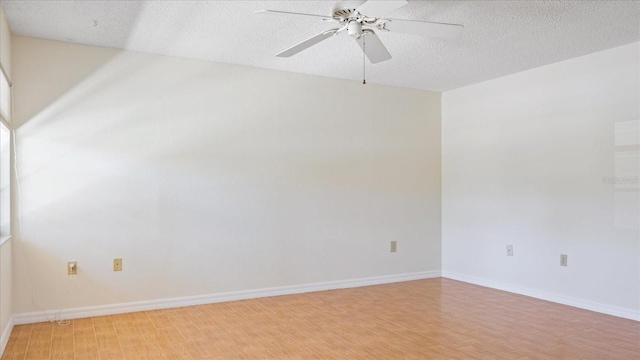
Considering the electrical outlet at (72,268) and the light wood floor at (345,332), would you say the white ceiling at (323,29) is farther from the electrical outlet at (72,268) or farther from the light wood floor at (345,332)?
the light wood floor at (345,332)

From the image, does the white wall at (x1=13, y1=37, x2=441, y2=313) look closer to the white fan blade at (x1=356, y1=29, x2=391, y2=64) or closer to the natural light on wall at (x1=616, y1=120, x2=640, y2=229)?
the white fan blade at (x1=356, y1=29, x2=391, y2=64)

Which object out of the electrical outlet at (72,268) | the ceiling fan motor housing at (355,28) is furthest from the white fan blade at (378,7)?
the electrical outlet at (72,268)

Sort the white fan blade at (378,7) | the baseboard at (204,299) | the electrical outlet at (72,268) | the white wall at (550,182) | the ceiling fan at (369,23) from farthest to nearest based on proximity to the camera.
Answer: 1. the white wall at (550,182)
2. the electrical outlet at (72,268)
3. the baseboard at (204,299)
4. the ceiling fan at (369,23)
5. the white fan blade at (378,7)

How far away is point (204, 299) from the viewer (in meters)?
4.10

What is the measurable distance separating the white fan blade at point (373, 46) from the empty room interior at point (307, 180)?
0.02 meters

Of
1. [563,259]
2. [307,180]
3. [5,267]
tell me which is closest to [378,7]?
[307,180]

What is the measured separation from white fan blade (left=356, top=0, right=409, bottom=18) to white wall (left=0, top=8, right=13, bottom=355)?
7.41 feet

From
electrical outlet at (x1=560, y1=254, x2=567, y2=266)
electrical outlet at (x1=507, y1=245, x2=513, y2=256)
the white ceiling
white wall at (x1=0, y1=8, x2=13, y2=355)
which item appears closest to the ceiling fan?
the white ceiling

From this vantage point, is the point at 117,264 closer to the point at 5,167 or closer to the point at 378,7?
the point at 5,167

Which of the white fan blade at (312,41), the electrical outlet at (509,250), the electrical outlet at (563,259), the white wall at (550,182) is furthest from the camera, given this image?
the electrical outlet at (509,250)

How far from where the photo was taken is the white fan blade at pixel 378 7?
231 centimetres

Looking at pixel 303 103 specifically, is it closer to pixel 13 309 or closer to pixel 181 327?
pixel 181 327

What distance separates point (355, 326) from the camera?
3.44m

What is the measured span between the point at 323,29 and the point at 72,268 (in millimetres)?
2626
